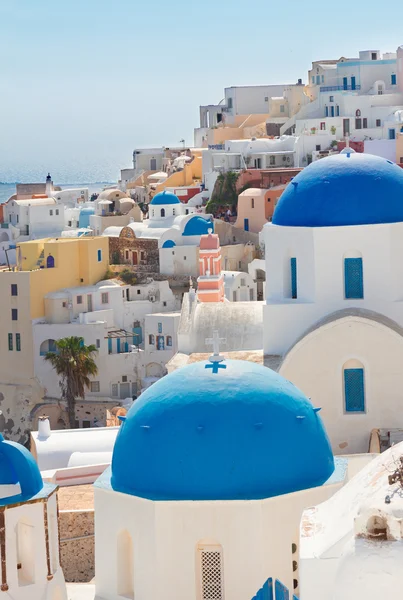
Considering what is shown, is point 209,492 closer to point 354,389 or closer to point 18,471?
point 18,471

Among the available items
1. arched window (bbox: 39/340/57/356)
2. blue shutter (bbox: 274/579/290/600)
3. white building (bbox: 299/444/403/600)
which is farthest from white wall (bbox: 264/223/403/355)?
arched window (bbox: 39/340/57/356)

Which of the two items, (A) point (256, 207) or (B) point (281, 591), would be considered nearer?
(B) point (281, 591)

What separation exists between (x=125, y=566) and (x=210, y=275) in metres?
16.2

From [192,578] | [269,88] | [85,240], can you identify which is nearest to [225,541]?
[192,578]

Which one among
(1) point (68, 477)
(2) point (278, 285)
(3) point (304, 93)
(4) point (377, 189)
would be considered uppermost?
(3) point (304, 93)

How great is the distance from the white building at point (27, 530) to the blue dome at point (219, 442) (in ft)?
2.97

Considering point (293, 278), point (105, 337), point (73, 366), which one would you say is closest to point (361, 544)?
point (293, 278)

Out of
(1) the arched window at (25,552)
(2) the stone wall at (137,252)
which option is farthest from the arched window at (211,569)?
(2) the stone wall at (137,252)

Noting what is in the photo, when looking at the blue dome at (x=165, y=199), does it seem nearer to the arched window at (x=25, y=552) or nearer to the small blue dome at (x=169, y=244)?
the small blue dome at (x=169, y=244)

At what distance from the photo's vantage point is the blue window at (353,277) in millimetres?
22938

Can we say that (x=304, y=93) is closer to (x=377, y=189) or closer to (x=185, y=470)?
(x=377, y=189)

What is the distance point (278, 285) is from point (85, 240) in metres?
29.1

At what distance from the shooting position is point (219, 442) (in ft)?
49.8

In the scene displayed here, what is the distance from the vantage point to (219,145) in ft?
219
